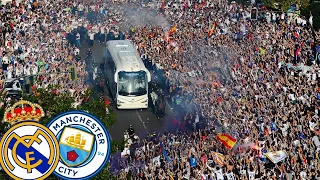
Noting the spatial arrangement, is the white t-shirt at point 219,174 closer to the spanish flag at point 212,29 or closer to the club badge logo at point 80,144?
the club badge logo at point 80,144

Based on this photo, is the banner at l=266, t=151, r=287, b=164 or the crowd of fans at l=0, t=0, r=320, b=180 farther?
the crowd of fans at l=0, t=0, r=320, b=180

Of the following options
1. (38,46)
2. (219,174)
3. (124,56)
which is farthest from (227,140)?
(38,46)

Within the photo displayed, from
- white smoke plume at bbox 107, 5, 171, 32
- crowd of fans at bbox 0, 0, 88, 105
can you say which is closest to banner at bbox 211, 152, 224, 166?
crowd of fans at bbox 0, 0, 88, 105

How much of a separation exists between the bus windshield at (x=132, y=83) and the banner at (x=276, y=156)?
9.85 metres

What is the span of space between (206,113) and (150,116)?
367 centimetres

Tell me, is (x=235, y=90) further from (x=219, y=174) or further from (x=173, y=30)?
(x=173, y=30)

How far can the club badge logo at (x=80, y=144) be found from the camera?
15.3 meters

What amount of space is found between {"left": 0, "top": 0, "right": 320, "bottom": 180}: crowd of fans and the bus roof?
2.09 metres

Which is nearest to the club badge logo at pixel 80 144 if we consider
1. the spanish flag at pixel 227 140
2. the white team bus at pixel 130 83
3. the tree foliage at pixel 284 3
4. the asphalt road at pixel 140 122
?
the spanish flag at pixel 227 140

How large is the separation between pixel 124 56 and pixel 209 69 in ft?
15.8

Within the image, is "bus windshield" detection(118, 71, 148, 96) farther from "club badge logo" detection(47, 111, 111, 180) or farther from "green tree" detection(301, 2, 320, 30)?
"club badge logo" detection(47, 111, 111, 180)

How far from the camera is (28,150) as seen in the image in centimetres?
1498

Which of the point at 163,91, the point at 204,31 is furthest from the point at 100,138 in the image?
the point at 204,31

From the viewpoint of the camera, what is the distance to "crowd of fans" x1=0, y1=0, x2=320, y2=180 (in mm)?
26219
